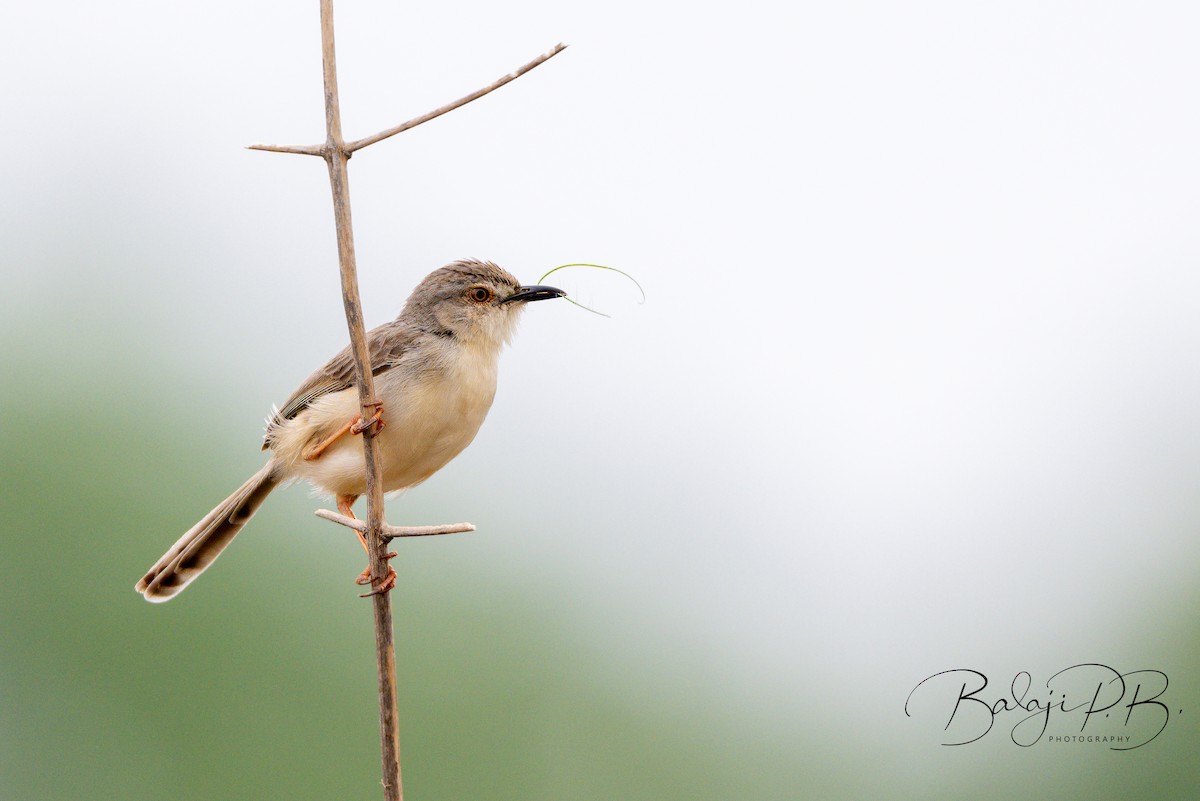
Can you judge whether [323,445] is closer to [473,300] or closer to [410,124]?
[473,300]

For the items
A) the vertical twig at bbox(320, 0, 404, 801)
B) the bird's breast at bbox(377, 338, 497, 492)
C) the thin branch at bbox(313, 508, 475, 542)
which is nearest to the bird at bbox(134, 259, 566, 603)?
the bird's breast at bbox(377, 338, 497, 492)

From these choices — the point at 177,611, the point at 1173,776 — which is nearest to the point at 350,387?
the point at 177,611

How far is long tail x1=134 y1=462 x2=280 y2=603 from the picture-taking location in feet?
13.9

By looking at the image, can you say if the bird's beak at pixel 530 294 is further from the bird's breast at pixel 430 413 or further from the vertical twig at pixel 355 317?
the vertical twig at pixel 355 317

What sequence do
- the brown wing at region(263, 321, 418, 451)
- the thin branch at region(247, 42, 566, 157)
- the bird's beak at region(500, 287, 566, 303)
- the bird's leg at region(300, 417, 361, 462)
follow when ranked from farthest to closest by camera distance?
the bird's beak at region(500, 287, 566, 303) → the brown wing at region(263, 321, 418, 451) → the bird's leg at region(300, 417, 361, 462) → the thin branch at region(247, 42, 566, 157)

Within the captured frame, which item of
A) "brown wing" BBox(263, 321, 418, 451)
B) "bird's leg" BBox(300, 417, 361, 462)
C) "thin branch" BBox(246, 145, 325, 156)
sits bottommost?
"bird's leg" BBox(300, 417, 361, 462)

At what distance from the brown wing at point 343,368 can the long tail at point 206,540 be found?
0.58ft

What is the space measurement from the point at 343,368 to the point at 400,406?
0.58m

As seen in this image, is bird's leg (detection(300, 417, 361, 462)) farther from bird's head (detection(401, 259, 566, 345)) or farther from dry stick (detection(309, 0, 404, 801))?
dry stick (detection(309, 0, 404, 801))

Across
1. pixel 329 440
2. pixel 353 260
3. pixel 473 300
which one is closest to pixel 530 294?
pixel 473 300

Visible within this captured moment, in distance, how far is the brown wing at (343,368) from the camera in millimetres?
4219

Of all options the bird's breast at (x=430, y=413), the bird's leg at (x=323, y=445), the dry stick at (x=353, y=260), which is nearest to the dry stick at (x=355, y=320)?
the dry stick at (x=353, y=260)

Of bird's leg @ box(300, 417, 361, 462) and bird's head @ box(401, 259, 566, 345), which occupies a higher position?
bird's head @ box(401, 259, 566, 345)

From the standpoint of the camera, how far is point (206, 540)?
4445mm
